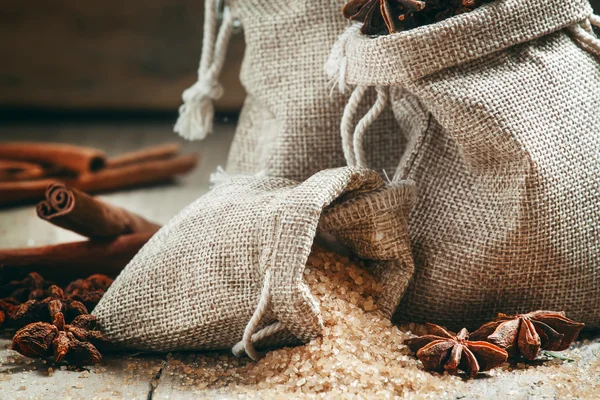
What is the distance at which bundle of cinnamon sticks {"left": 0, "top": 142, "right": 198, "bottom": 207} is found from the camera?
211 cm

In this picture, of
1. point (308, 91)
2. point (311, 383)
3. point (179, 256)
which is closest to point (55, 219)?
point (179, 256)

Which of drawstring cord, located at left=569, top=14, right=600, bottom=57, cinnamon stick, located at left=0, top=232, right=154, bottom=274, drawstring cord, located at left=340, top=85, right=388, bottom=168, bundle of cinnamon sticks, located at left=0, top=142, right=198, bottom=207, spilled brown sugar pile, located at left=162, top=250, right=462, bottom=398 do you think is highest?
drawstring cord, located at left=569, top=14, right=600, bottom=57

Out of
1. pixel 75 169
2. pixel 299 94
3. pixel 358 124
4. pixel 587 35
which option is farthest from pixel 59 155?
pixel 587 35

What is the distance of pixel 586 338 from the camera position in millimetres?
1177

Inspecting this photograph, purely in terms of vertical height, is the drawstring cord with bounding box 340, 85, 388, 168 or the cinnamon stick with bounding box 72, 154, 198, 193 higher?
the drawstring cord with bounding box 340, 85, 388, 168

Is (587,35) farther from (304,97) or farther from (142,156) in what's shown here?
(142,156)

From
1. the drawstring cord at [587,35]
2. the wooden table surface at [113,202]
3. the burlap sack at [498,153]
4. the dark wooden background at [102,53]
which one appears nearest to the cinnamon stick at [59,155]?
the wooden table surface at [113,202]

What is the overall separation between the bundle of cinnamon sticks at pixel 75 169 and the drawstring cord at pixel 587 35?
1.44 meters

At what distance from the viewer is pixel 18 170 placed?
7.22 feet

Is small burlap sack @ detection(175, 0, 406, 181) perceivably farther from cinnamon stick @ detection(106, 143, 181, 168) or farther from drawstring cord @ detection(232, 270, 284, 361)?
cinnamon stick @ detection(106, 143, 181, 168)

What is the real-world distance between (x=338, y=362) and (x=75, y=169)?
1450 millimetres

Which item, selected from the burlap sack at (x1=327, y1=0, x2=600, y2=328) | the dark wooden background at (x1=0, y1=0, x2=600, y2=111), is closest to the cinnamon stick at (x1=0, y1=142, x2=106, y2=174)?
the dark wooden background at (x1=0, y1=0, x2=600, y2=111)

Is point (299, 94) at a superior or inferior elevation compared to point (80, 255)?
superior

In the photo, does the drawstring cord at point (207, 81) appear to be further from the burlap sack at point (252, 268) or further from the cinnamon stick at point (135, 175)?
the cinnamon stick at point (135, 175)
